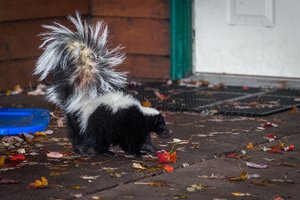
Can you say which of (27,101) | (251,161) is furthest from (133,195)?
(27,101)

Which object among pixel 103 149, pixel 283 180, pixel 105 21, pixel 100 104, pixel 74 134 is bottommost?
pixel 283 180

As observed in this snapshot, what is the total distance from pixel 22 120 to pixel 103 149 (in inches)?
53.3

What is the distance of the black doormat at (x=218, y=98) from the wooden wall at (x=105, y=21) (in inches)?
14.5

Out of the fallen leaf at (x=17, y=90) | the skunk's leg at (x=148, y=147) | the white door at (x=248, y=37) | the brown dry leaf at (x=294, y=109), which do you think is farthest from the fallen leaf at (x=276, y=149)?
the fallen leaf at (x=17, y=90)

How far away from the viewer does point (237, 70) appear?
938 cm

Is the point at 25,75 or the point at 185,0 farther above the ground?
the point at 185,0

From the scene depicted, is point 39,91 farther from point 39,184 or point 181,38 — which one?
point 39,184

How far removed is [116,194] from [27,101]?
12.3ft

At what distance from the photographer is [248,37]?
922cm

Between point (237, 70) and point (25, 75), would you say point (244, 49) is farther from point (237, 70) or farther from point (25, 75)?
point (25, 75)

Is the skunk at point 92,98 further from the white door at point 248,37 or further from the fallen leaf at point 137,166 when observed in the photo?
the white door at point 248,37

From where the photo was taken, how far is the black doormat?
7.99 metres

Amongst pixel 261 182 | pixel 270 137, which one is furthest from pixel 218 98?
pixel 261 182

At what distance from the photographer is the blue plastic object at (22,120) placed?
22.1ft
